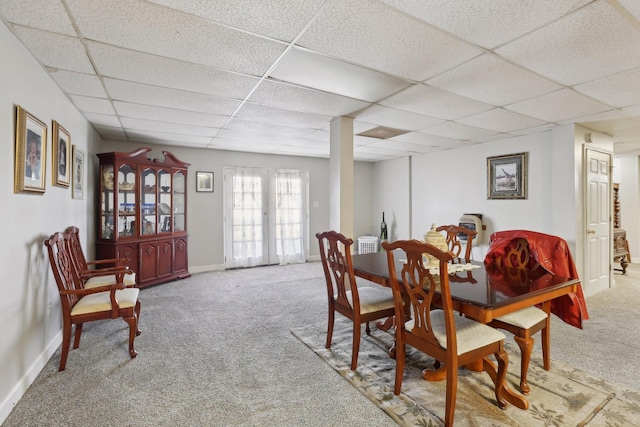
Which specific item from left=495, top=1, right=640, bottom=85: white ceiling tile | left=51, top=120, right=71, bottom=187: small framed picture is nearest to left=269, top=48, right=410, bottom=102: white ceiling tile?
left=495, top=1, right=640, bottom=85: white ceiling tile

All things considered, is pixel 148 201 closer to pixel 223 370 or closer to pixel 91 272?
pixel 91 272

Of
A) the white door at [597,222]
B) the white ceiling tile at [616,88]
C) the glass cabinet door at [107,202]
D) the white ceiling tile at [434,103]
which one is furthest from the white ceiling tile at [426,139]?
the glass cabinet door at [107,202]

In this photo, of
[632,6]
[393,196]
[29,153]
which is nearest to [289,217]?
[393,196]

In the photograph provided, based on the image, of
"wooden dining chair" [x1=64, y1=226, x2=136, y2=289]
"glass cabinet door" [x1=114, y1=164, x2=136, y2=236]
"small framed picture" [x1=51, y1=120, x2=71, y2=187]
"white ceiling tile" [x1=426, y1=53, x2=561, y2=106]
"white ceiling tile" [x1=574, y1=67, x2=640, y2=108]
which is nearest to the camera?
"white ceiling tile" [x1=426, y1=53, x2=561, y2=106]

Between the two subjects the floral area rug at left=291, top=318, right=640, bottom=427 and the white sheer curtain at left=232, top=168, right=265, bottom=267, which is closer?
the floral area rug at left=291, top=318, right=640, bottom=427

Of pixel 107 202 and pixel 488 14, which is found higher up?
pixel 488 14

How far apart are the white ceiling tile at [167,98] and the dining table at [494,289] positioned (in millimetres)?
2119

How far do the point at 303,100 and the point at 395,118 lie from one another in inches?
48.3

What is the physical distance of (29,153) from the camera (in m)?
2.15

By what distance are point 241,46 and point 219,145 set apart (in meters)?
3.55

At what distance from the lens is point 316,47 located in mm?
2070

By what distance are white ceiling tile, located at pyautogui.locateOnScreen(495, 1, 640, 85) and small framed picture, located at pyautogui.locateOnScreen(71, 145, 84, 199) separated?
3979mm

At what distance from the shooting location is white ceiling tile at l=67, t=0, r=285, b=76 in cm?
169

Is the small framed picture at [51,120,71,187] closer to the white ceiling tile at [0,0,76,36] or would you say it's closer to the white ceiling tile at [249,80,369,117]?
the white ceiling tile at [0,0,76,36]
